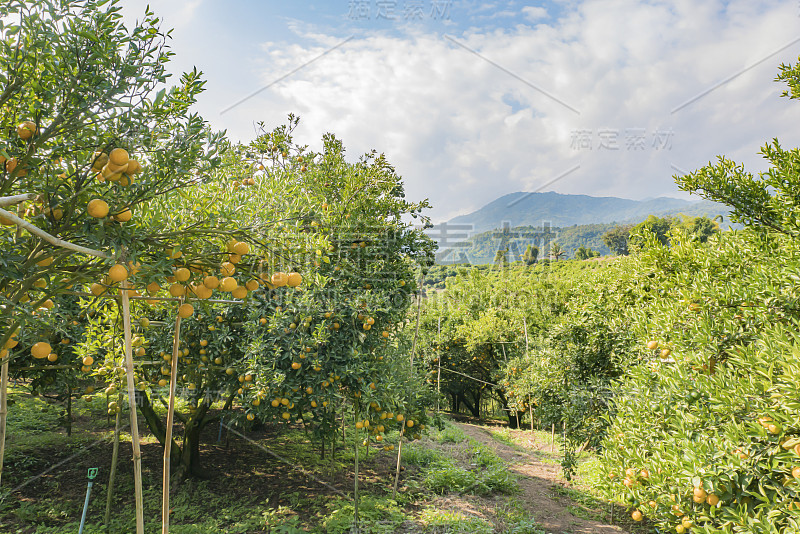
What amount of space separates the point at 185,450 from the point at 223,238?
4922 mm

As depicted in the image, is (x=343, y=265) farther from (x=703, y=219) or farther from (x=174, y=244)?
(x=703, y=219)

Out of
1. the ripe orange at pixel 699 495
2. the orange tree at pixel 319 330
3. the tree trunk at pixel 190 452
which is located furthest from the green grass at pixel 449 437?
the ripe orange at pixel 699 495

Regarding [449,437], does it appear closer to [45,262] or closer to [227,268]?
[227,268]

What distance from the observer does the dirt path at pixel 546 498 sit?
4699mm

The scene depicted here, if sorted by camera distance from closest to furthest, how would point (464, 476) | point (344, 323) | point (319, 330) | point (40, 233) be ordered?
point (40, 233), point (319, 330), point (344, 323), point (464, 476)

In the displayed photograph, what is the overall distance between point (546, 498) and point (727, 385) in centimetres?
485

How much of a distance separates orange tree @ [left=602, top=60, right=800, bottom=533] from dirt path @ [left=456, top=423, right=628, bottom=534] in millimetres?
2302

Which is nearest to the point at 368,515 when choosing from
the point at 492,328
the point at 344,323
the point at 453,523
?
the point at 453,523

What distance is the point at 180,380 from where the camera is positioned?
4938 millimetres

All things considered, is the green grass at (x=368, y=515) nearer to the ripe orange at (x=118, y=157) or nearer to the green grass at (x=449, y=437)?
the green grass at (x=449, y=437)

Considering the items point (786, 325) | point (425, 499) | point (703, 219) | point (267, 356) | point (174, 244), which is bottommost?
point (425, 499)

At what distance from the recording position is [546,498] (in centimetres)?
578

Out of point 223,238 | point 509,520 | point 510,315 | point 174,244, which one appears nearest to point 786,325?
point 223,238

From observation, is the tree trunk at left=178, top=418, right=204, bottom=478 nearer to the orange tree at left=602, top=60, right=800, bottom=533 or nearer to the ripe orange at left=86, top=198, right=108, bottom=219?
the ripe orange at left=86, top=198, right=108, bottom=219
